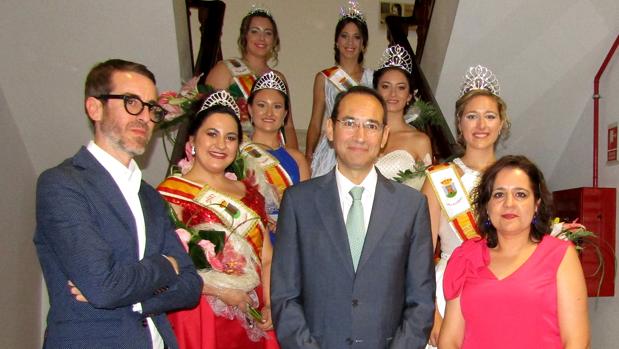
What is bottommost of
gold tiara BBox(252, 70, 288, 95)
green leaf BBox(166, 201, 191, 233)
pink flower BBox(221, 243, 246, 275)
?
pink flower BBox(221, 243, 246, 275)

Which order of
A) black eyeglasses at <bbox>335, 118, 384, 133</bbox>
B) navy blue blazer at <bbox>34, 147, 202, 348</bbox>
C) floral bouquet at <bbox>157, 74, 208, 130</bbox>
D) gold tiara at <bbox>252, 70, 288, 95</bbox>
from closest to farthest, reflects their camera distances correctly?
navy blue blazer at <bbox>34, 147, 202, 348</bbox> < black eyeglasses at <bbox>335, 118, 384, 133</bbox> < floral bouquet at <bbox>157, 74, 208, 130</bbox> < gold tiara at <bbox>252, 70, 288, 95</bbox>

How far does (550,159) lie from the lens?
454 centimetres

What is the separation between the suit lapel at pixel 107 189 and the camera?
1.62 meters

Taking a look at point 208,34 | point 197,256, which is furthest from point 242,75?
point 197,256

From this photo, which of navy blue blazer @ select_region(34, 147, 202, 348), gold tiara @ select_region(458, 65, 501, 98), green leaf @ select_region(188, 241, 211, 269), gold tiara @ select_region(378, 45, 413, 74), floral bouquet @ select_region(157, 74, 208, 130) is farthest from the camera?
gold tiara @ select_region(378, 45, 413, 74)

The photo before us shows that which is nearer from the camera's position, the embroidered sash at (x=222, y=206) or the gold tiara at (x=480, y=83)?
the embroidered sash at (x=222, y=206)

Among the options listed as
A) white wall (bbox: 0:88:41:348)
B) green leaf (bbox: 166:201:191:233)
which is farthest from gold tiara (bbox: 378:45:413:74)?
white wall (bbox: 0:88:41:348)

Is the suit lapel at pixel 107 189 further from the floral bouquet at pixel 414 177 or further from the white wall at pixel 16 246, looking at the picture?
the white wall at pixel 16 246

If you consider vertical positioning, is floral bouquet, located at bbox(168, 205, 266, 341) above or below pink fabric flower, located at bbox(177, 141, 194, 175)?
below

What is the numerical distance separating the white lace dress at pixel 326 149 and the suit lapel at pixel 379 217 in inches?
58.6

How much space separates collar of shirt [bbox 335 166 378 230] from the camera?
1.96m

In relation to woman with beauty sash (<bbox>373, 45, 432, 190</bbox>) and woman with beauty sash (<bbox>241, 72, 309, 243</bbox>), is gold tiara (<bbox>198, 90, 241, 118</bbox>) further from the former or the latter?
woman with beauty sash (<bbox>373, 45, 432, 190</bbox>)

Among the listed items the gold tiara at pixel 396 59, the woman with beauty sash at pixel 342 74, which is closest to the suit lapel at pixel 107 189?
the gold tiara at pixel 396 59

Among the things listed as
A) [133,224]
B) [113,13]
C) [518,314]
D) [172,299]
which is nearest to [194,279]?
[172,299]
